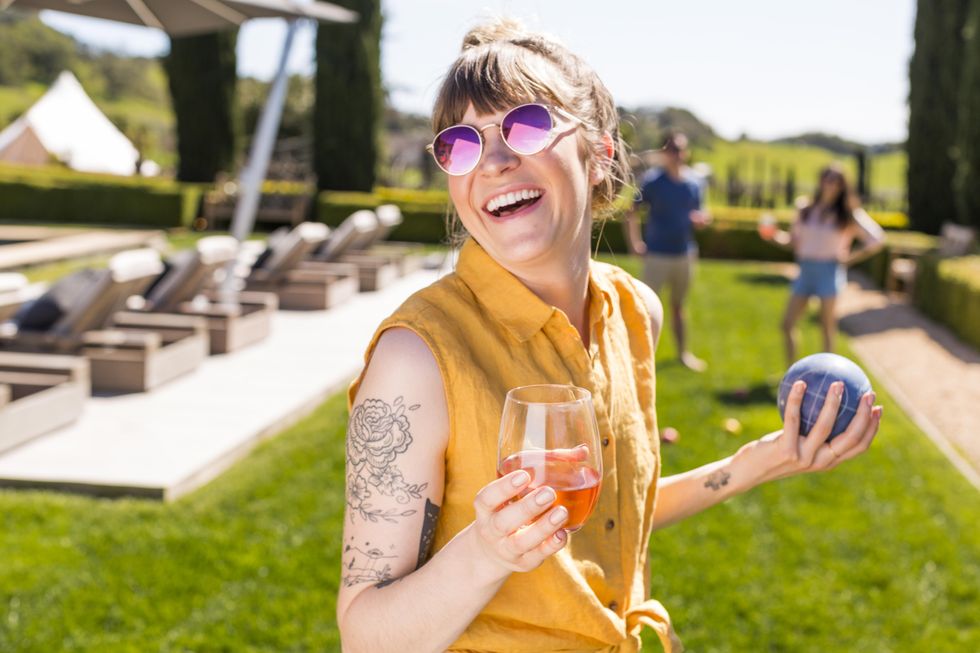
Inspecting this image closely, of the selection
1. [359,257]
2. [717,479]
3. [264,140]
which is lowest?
[359,257]

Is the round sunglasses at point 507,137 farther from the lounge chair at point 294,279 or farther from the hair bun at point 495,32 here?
the lounge chair at point 294,279

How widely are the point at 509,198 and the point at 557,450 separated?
0.54m

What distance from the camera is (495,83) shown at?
5.98 ft

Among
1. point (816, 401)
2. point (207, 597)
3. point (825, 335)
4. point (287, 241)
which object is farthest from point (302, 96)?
point (816, 401)

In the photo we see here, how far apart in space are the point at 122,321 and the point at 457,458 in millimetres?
8367

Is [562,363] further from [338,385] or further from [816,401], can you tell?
[338,385]

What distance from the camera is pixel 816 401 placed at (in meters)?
2.05

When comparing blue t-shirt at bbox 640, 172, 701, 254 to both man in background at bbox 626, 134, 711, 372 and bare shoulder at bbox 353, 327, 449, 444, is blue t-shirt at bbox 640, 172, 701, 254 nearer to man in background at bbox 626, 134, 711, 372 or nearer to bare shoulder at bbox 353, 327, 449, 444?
man in background at bbox 626, 134, 711, 372

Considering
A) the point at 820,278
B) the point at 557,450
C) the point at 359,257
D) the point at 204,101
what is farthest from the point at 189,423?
the point at 204,101

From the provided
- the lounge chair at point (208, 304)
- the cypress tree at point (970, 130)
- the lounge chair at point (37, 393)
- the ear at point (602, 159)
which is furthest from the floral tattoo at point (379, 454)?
the cypress tree at point (970, 130)

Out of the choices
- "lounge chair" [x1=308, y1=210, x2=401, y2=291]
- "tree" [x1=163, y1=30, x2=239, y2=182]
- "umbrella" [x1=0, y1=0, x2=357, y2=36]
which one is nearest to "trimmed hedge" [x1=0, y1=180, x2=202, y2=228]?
"tree" [x1=163, y1=30, x2=239, y2=182]

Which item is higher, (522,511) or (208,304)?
→ (522,511)

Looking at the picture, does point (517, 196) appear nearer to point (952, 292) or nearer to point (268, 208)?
point (952, 292)

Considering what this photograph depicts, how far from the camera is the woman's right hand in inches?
54.4
